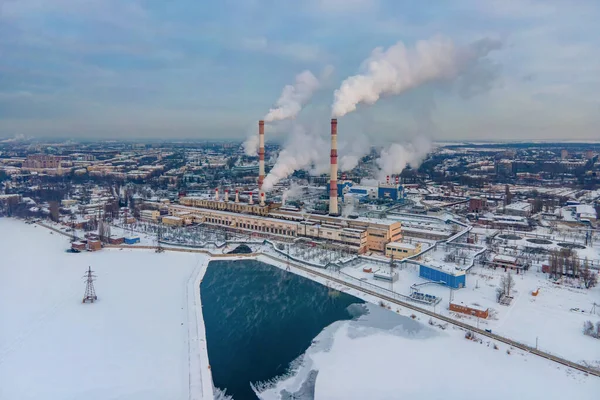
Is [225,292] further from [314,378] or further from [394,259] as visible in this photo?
[394,259]

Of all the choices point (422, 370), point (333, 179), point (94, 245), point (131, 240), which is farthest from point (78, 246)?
point (422, 370)

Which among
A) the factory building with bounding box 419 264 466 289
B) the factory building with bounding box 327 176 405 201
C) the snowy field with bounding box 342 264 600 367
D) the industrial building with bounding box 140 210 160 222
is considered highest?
the factory building with bounding box 327 176 405 201

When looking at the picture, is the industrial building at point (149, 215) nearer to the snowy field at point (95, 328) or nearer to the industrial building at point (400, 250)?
the snowy field at point (95, 328)

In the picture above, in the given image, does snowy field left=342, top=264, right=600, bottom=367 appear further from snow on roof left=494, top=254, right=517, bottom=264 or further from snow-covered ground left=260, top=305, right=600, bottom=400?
snow-covered ground left=260, top=305, right=600, bottom=400

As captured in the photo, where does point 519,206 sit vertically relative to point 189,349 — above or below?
above

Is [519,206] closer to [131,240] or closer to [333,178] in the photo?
[333,178]

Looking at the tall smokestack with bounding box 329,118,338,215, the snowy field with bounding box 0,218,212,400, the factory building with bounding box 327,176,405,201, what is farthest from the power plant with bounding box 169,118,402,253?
the factory building with bounding box 327,176,405,201

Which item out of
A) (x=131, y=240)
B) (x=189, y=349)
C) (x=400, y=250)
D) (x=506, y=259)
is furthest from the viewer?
(x=131, y=240)

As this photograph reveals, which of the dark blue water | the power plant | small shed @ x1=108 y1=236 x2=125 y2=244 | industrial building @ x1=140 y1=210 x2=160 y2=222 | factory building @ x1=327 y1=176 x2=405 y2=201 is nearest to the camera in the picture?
the dark blue water
